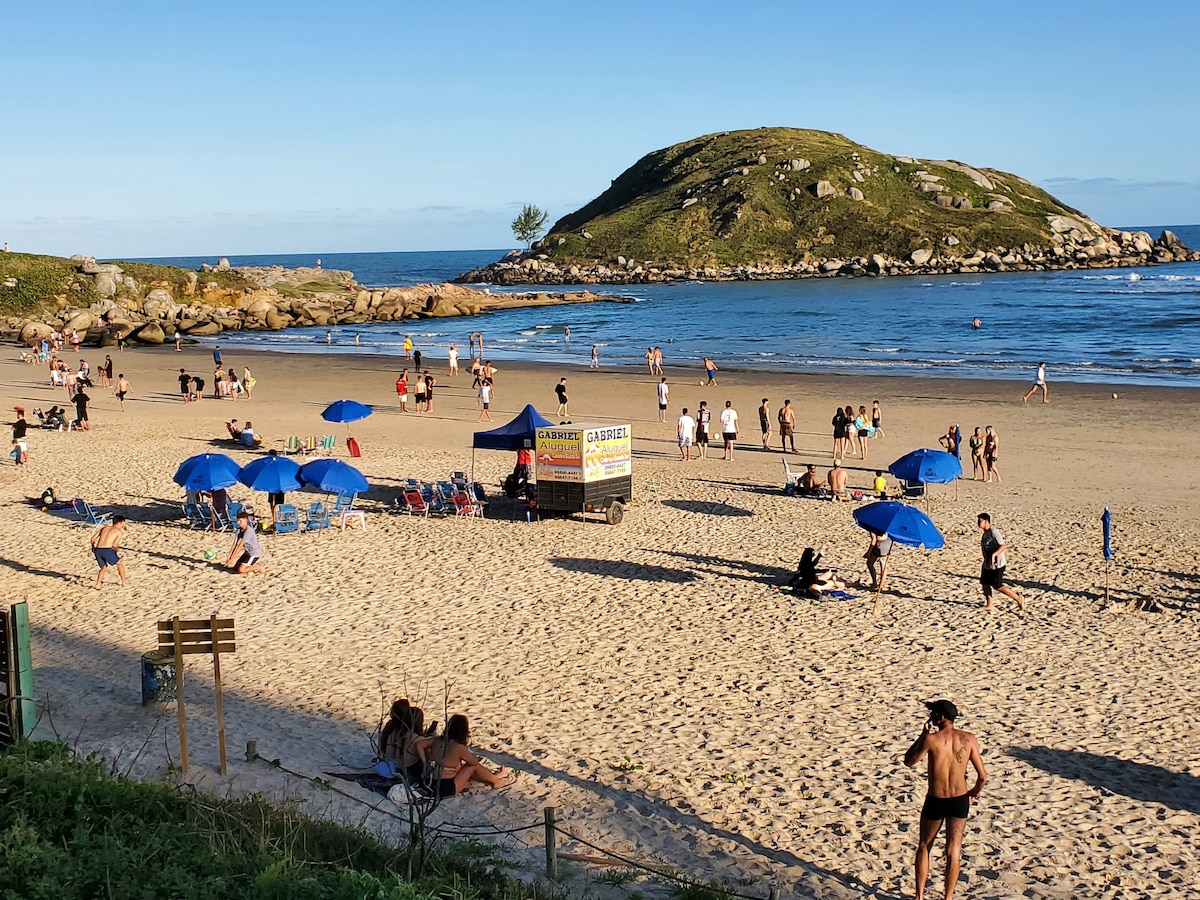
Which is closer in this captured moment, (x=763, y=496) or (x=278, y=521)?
(x=278, y=521)

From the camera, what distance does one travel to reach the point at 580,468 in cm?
1906

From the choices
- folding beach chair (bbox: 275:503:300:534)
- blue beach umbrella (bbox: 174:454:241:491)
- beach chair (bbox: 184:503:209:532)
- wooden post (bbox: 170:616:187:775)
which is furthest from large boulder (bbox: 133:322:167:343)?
→ wooden post (bbox: 170:616:187:775)

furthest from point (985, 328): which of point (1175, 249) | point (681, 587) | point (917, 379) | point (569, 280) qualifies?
point (1175, 249)

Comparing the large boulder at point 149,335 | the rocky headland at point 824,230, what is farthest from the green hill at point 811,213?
the large boulder at point 149,335

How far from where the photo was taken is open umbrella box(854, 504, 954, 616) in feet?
46.9

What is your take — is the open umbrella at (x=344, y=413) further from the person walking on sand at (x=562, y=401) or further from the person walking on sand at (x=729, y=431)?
the person walking on sand at (x=729, y=431)

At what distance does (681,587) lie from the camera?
15641mm

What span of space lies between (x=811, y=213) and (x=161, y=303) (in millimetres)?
83770

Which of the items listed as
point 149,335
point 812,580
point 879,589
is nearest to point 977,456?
point 812,580

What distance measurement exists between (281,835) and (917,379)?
3551 cm

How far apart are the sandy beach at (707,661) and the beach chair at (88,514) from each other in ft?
1.24

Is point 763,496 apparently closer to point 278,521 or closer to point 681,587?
point 681,587

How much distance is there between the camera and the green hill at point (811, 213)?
127812 millimetres

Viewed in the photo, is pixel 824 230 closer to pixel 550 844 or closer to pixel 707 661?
pixel 707 661
